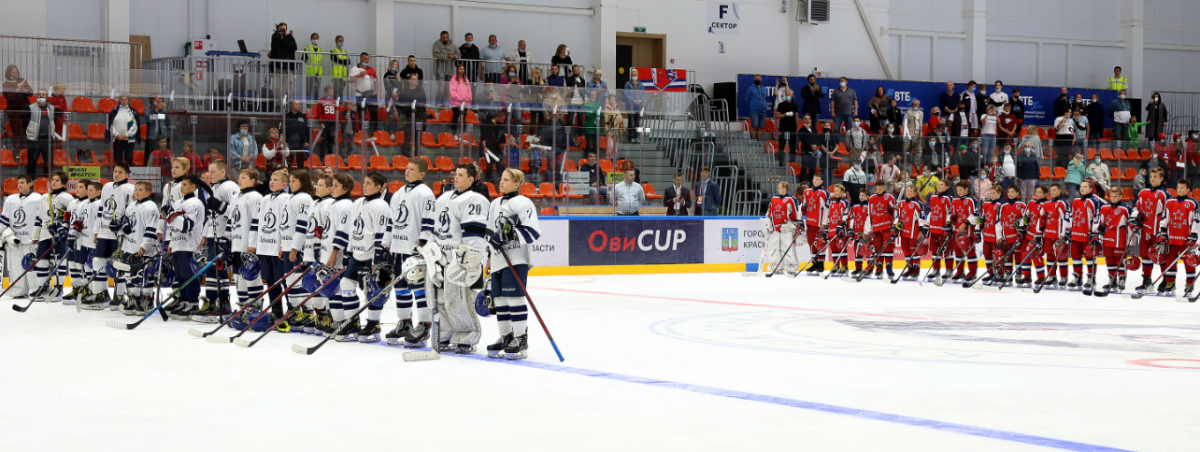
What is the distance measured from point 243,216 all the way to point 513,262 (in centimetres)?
303

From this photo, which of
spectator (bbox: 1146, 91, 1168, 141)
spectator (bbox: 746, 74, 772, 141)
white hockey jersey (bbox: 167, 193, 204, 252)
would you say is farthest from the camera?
spectator (bbox: 1146, 91, 1168, 141)

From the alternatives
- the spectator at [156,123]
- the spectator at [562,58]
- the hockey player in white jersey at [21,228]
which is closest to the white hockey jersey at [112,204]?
the hockey player in white jersey at [21,228]

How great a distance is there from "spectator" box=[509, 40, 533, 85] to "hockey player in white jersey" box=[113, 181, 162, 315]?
1231cm

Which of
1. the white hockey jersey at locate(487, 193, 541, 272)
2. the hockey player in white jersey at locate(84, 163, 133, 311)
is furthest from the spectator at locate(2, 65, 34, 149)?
the white hockey jersey at locate(487, 193, 541, 272)

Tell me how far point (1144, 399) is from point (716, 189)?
13.0m

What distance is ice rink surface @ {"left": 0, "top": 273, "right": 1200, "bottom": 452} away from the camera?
500 centimetres

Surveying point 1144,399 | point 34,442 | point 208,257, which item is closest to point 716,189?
point 208,257

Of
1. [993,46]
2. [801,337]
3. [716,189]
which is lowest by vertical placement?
[801,337]

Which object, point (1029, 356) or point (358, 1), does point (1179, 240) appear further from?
point (358, 1)

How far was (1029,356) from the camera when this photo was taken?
799cm

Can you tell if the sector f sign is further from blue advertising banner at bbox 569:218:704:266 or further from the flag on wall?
blue advertising banner at bbox 569:218:704:266

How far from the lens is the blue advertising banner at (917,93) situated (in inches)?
986

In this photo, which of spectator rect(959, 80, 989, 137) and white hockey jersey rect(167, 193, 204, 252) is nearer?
white hockey jersey rect(167, 193, 204, 252)

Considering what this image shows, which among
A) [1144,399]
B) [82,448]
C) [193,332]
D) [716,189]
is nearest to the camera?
[82,448]
